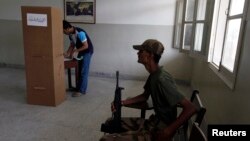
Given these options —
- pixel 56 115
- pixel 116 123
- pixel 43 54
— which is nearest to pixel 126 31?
pixel 43 54

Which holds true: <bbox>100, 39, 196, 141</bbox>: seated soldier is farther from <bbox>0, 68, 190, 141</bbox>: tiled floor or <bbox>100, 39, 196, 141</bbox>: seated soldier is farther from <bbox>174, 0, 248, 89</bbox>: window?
<bbox>0, 68, 190, 141</bbox>: tiled floor

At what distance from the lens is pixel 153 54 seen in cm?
152

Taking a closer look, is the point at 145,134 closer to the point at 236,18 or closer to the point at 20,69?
the point at 236,18

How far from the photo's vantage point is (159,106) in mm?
1483

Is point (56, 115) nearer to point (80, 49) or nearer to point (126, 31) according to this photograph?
point (80, 49)

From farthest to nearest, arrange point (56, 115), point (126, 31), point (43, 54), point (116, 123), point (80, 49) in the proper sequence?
point (126, 31) < point (80, 49) < point (43, 54) < point (56, 115) < point (116, 123)

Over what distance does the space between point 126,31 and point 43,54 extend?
2143mm

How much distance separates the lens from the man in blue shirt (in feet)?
11.7

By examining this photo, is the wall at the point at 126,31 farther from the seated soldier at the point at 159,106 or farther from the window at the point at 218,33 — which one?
the seated soldier at the point at 159,106

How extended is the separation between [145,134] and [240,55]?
841 millimetres

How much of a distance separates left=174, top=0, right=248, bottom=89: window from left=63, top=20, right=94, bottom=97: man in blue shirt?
61.1 inches

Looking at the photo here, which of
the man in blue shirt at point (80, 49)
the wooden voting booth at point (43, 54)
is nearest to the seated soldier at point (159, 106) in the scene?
the wooden voting booth at point (43, 54)

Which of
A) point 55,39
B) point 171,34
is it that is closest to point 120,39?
point 171,34

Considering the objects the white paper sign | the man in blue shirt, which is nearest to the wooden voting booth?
the white paper sign
